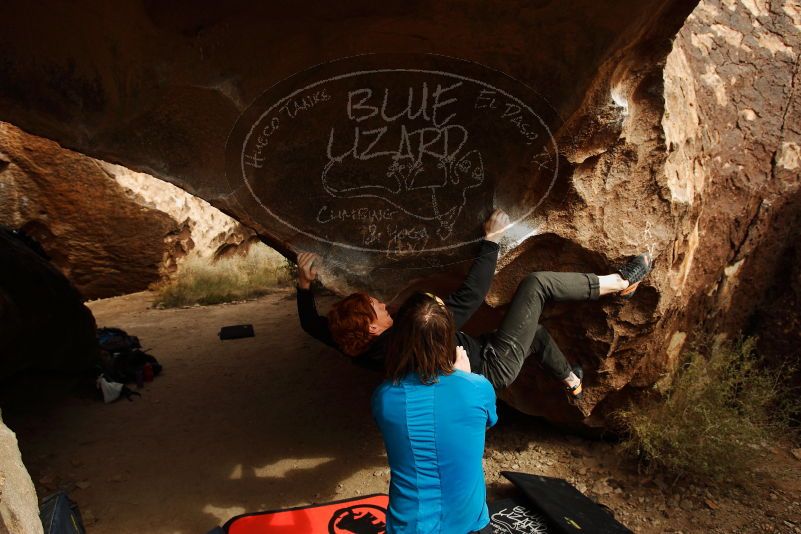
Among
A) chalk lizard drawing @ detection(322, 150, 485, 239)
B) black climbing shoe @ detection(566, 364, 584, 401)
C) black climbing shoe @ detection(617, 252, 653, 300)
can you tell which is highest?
chalk lizard drawing @ detection(322, 150, 485, 239)

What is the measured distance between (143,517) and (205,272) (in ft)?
19.3

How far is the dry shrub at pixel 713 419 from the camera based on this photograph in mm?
3225

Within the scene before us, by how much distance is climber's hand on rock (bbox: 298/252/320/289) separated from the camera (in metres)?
2.71

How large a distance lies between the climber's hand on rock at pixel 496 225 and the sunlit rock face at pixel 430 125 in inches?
1.6

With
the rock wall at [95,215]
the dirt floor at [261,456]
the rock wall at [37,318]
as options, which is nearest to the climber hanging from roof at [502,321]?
the dirt floor at [261,456]

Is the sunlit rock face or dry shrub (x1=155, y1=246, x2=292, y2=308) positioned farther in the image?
dry shrub (x1=155, y1=246, x2=292, y2=308)

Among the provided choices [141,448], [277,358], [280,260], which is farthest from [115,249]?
[141,448]

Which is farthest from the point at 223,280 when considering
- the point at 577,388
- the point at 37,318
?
the point at 577,388

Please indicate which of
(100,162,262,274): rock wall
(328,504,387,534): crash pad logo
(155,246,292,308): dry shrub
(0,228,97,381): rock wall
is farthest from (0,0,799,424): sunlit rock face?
(155,246,292,308): dry shrub

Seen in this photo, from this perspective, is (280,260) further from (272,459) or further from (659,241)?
(659,241)

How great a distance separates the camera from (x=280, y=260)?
995cm

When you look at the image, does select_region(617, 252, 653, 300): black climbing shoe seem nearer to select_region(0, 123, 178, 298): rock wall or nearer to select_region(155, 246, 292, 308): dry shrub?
select_region(155, 246, 292, 308): dry shrub

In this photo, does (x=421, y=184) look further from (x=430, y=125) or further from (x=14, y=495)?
(x=14, y=495)

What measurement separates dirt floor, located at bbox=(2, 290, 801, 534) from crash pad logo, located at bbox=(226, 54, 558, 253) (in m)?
1.42
